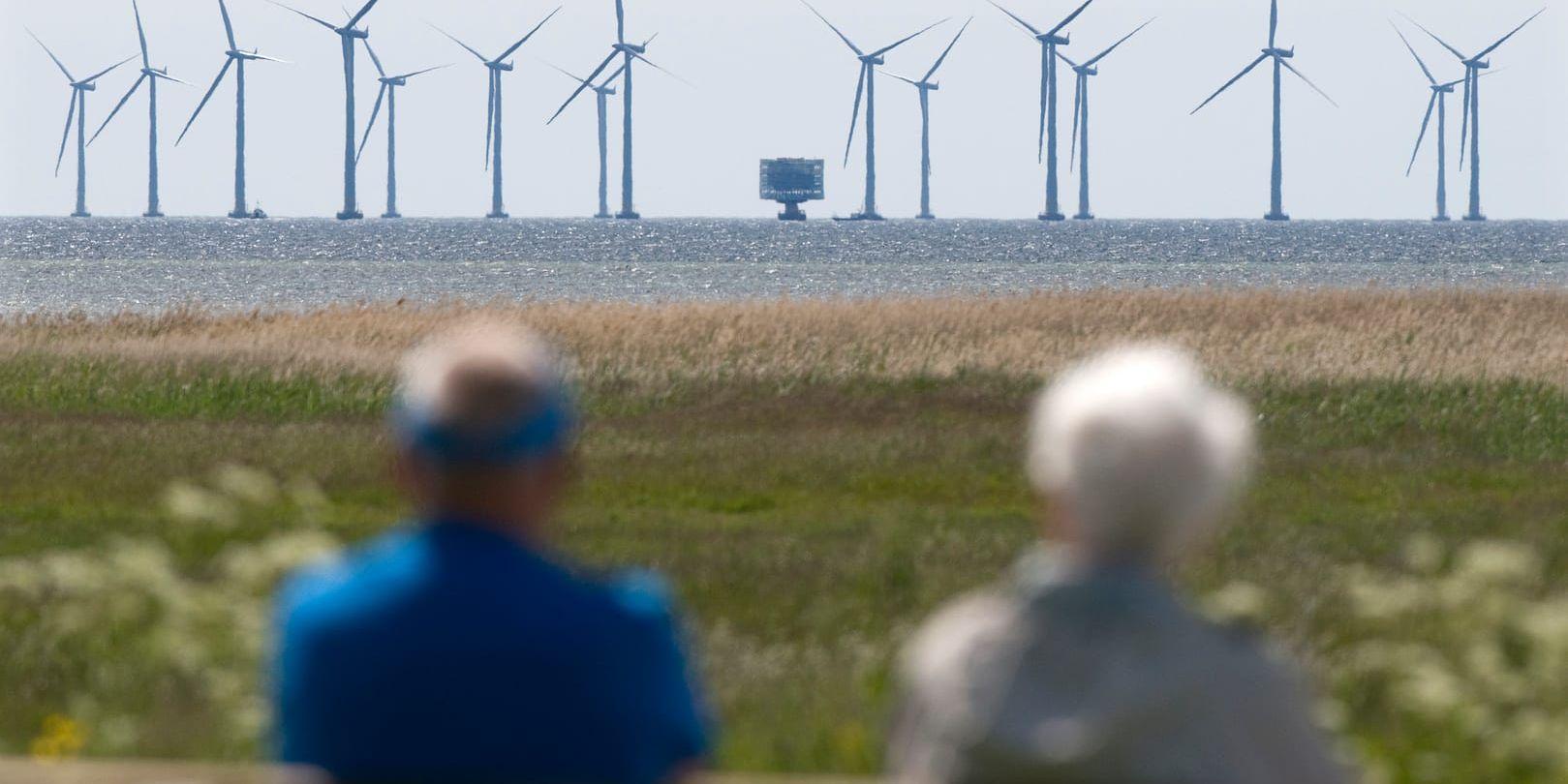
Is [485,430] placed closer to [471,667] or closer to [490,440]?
[490,440]

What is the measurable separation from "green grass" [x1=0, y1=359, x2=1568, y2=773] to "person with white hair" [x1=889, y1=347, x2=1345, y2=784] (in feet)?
11.9

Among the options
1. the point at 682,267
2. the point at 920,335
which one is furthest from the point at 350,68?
the point at 920,335

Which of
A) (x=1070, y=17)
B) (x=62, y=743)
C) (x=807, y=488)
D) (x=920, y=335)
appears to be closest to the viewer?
(x=62, y=743)

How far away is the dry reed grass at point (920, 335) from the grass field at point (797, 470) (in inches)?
4.4

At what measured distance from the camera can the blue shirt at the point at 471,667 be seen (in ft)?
10.2

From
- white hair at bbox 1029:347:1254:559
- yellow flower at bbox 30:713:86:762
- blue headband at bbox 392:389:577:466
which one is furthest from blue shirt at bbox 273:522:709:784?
yellow flower at bbox 30:713:86:762

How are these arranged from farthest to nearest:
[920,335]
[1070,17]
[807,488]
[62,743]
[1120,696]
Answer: [1070,17] < [920,335] < [807,488] < [62,743] < [1120,696]

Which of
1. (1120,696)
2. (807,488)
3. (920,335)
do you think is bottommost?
(807,488)

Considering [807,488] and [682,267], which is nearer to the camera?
[807,488]

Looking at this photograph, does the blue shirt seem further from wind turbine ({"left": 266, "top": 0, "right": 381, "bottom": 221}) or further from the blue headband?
wind turbine ({"left": 266, "top": 0, "right": 381, "bottom": 221})

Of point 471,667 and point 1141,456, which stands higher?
point 1141,456

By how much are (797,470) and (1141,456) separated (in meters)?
16.1

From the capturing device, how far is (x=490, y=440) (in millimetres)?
3123

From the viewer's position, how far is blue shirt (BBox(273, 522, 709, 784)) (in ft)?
10.2
